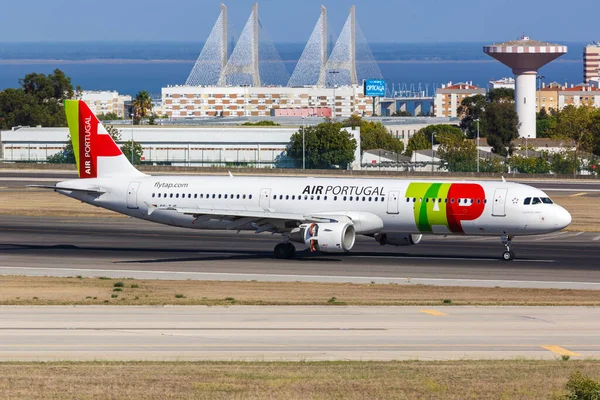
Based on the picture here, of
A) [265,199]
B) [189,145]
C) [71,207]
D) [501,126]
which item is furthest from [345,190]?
[501,126]

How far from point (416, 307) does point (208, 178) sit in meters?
21.7

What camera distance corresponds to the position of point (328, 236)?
5009cm

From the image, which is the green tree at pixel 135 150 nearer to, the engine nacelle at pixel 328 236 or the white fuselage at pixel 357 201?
the white fuselage at pixel 357 201

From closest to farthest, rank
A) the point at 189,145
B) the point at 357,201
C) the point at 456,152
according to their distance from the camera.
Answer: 1. the point at 357,201
2. the point at 189,145
3. the point at 456,152

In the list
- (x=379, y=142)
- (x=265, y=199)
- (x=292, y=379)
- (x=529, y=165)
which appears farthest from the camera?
(x=379, y=142)

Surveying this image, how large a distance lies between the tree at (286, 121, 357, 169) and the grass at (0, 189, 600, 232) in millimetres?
49086

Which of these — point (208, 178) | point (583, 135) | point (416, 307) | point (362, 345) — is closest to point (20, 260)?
point (208, 178)

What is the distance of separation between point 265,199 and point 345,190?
156 inches

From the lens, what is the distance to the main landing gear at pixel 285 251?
52716 millimetres

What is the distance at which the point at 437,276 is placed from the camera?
46250 millimetres

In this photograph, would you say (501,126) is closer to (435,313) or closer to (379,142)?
(379,142)

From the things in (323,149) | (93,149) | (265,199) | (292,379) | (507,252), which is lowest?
(507,252)

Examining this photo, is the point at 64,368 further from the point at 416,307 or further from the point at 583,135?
the point at 583,135

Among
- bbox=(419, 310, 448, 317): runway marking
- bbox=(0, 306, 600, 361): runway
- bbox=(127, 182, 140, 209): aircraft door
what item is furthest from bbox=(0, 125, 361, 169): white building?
bbox=(0, 306, 600, 361): runway
